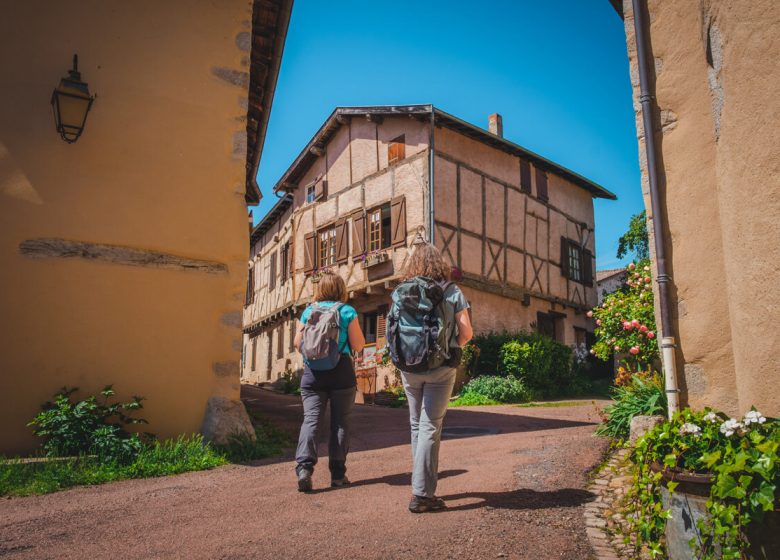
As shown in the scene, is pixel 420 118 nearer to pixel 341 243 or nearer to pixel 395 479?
pixel 341 243

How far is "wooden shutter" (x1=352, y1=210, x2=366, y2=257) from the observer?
643 inches

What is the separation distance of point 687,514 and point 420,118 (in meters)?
13.7

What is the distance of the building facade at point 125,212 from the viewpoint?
5.53 metres

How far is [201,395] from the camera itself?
6020 millimetres

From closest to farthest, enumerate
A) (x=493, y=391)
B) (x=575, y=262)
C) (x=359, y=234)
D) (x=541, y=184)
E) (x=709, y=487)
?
(x=709, y=487) < (x=493, y=391) < (x=359, y=234) < (x=541, y=184) < (x=575, y=262)

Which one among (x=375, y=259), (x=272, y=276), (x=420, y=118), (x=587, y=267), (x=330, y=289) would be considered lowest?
(x=330, y=289)

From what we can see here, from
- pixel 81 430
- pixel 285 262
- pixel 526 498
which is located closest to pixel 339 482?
pixel 526 498

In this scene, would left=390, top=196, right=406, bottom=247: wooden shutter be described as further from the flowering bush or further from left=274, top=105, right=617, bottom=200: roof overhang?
the flowering bush

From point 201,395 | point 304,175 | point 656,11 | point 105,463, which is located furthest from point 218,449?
point 304,175

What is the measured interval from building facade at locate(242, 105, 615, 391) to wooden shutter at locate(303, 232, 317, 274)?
0.11 feet

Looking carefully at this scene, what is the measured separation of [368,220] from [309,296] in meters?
3.54

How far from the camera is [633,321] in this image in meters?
7.87

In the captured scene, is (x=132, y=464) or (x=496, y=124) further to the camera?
(x=496, y=124)

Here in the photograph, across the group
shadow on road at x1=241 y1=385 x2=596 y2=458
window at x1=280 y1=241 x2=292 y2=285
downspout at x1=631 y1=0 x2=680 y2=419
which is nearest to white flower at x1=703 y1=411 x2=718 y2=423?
downspout at x1=631 y1=0 x2=680 y2=419
